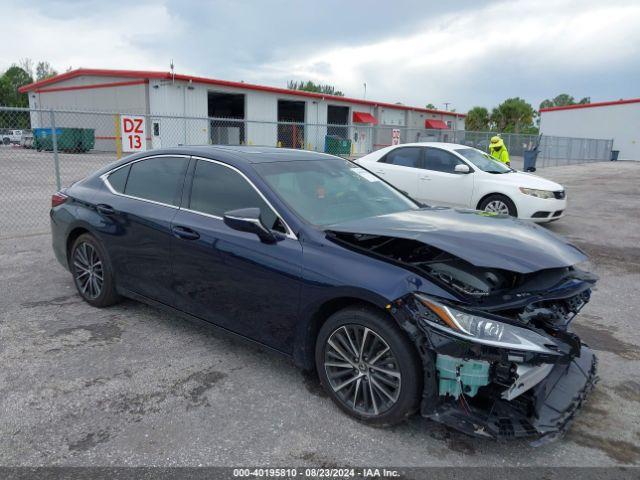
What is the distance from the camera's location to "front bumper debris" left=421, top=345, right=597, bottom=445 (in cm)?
255

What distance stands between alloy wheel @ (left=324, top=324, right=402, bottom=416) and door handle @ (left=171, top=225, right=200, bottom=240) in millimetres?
1325

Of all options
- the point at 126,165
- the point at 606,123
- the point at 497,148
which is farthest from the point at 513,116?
the point at 126,165

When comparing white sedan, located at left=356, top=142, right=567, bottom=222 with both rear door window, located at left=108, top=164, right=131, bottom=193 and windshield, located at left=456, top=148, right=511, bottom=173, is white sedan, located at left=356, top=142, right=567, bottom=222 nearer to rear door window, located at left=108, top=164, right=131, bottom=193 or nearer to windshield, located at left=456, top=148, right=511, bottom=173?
windshield, located at left=456, top=148, right=511, bottom=173

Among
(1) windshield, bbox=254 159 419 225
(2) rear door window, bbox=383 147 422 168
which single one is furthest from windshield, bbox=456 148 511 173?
(1) windshield, bbox=254 159 419 225

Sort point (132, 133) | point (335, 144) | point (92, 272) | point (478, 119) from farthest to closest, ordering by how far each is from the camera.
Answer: point (478, 119) → point (335, 144) → point (132, 133) → point (92, 272)

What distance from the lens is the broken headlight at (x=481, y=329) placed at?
99.0 inches

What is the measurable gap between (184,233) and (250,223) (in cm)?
79

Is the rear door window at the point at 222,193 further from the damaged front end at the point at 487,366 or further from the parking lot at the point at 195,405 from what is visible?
the damaged front end at the point at 487,366

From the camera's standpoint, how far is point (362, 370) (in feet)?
9.59

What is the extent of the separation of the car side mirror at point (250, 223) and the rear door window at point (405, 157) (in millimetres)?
7042

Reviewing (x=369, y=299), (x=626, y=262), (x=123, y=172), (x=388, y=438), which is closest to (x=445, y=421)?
(x=388, y=438)

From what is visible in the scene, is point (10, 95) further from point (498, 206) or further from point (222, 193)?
point (222, 193)

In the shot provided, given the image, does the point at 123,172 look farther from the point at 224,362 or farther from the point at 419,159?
the point at 419,159

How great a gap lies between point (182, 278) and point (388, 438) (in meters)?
1.91
